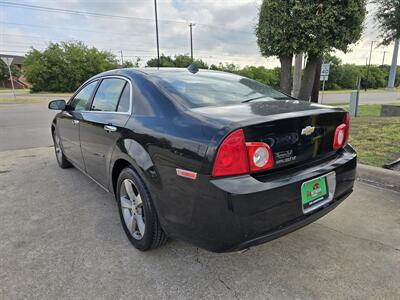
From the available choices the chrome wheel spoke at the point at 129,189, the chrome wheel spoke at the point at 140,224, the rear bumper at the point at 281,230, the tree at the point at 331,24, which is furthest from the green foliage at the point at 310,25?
the chrome wheel spoke at the point at 140,224

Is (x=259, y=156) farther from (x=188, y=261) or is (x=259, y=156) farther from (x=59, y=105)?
(x=59, y=105)

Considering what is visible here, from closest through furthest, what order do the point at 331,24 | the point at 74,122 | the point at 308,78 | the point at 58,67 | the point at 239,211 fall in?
1. the point at 239,211
2. the point at 74,122
3. the point at 331,24
4. the point at 308,78
5. the point at 58,67

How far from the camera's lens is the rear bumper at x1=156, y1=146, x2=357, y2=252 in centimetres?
169

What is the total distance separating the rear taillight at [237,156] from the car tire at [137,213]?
2.53 feet

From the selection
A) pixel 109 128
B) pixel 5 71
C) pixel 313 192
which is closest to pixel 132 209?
pixel 109 128

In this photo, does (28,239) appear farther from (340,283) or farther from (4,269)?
(340,283)

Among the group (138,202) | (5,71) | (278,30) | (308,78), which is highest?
(5,71)

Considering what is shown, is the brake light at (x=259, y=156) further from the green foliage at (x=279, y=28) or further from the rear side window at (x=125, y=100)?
the green foliage at (x=279, y=28)

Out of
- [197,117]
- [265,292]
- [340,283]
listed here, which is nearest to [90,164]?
[197,117]

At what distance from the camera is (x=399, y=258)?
2.33m

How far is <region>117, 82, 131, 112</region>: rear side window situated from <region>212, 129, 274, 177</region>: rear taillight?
1.23m

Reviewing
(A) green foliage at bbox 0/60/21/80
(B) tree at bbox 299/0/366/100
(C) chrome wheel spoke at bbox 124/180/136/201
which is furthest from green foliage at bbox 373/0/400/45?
(A) green foliage at bbox 0/60/21/80

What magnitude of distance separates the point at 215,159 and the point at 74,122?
8.51 ft

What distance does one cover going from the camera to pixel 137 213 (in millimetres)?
2467
